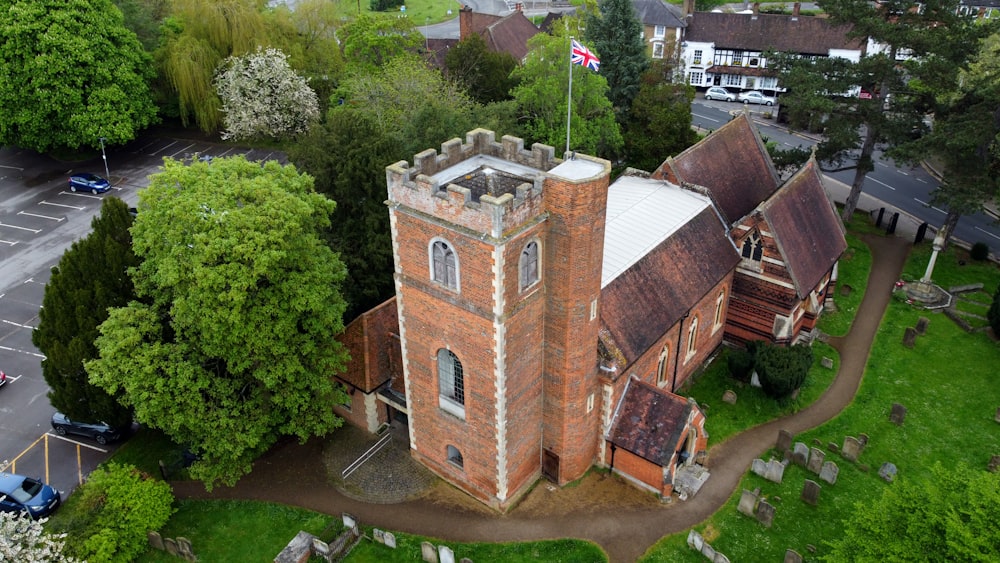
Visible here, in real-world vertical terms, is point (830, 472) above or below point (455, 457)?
below

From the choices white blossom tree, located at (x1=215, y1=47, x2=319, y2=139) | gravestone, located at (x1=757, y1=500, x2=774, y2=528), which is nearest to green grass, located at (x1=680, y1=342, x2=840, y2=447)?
gravestone, located at (x1=757, y1=500, x2=774, y2=528)

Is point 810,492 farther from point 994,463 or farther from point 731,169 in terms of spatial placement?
point 731,169

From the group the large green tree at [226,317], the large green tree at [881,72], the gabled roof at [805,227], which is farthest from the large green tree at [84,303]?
the large green tree at [881,72]

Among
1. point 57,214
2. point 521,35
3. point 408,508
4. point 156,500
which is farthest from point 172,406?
point 521,35

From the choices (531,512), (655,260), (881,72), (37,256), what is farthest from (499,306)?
(37,256)

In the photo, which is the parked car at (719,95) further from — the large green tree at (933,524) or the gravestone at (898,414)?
the large green tree at (933,524)

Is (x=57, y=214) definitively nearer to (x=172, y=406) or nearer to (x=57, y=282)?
(x=57, y=282)

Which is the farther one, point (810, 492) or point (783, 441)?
point (783, 441)
